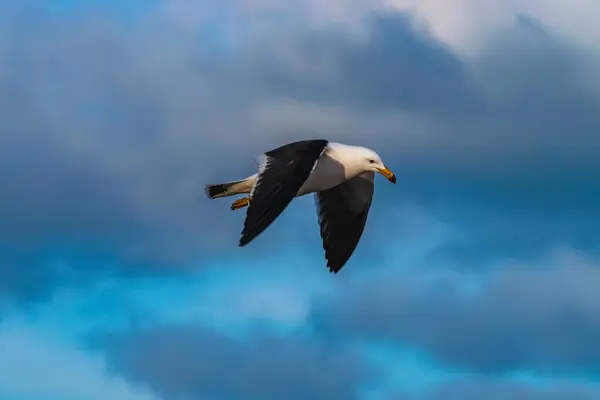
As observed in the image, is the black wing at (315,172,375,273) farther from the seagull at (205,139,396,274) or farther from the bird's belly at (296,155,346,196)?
the bird's belly at (296,155,346,196)

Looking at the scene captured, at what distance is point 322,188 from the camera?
24844mm

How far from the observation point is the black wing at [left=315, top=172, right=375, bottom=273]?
26.7m

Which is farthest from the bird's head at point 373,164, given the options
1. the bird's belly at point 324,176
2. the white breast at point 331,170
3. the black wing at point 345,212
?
the black wing at point 345,212

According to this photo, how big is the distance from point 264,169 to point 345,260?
4.54 meters

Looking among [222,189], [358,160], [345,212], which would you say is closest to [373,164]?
[358,160]

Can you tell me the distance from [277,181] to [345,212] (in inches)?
195

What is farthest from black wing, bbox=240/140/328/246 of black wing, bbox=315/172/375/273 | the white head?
black wing, bbox=315/172/375/273

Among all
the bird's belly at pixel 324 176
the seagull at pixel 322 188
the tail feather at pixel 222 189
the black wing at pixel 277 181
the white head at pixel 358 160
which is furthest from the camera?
the tail feather at pixel 222 189

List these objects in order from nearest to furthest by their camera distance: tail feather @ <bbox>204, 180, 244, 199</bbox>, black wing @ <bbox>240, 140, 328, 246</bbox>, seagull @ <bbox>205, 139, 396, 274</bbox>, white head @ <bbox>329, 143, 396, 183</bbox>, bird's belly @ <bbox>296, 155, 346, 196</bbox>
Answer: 1. black wing @ <bbox>240, 140, 328, 246</bbox>
2. seagull @ <bbox>205, 139, 396, 274</bbox>
3. bird's belly @ <bbox>296, 155, 346, 196</bbox>
4. white head @ <bbox>329, 143, 396, 183</bbox>
5. tail feather @ <bbox>204, 180, 244, 199</bbox>

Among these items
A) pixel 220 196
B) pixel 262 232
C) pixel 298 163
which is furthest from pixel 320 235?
pixel 262 232

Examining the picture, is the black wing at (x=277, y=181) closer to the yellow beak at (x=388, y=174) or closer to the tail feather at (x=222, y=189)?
the yellow beak at (x=388, y=174)

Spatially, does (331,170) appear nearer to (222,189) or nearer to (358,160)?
(358,160)

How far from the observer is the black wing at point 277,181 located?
68.9 feet

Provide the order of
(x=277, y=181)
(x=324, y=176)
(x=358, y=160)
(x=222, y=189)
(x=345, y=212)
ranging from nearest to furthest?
(x=277, y=181), (x=324, y=176), (x=358, y=160), (x=222, y=189), (x=345, y=212)
